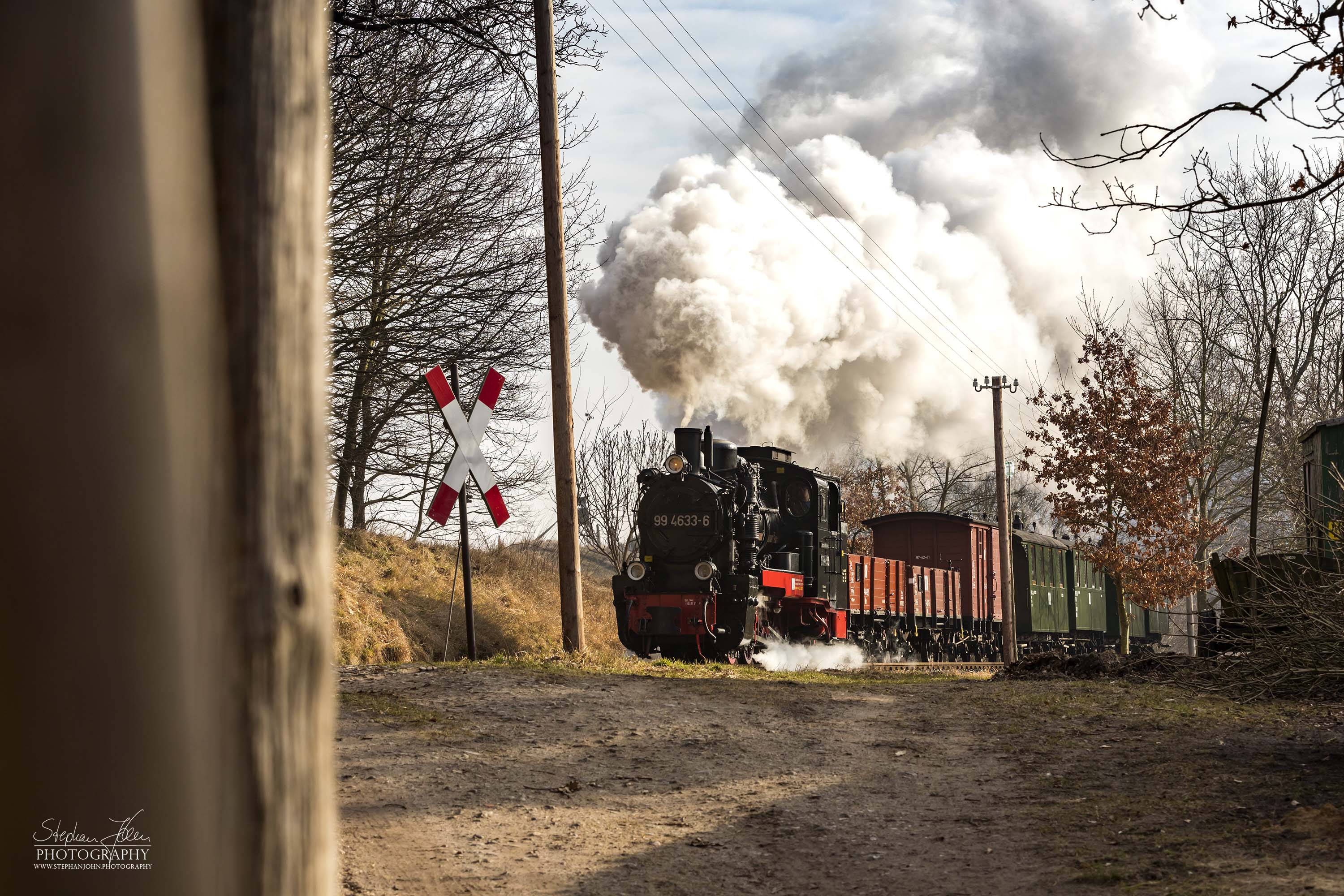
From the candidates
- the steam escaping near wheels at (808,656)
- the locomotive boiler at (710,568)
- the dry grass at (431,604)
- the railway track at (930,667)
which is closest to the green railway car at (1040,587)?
the railway track at (930,667)

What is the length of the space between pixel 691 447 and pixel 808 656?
391 cm

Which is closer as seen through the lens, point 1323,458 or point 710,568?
point 1323,458

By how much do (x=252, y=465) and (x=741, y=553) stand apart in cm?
1349

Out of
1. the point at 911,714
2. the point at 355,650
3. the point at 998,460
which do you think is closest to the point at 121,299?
the point at 911,714

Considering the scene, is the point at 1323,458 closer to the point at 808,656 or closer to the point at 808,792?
the point at 808,656

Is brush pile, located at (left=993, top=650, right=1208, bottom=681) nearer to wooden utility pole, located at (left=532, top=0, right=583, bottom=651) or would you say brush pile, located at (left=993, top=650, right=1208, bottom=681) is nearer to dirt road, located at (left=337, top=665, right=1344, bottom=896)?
dirt road, located at (left=337, top=665, right=1344, bottom=896)

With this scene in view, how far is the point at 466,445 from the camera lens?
9188 mm

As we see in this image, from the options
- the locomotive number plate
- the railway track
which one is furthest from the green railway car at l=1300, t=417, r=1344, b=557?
the locomotive number plate

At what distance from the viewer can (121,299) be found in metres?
1.77

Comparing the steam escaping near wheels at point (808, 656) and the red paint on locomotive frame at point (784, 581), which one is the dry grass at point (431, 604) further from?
the red paint on locomotive frame at point (784, 581)

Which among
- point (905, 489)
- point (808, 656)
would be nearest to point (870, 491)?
point (905, 489)

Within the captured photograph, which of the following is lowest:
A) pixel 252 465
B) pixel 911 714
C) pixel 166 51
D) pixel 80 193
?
pixel 911 714

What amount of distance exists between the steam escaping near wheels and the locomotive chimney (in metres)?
2.79

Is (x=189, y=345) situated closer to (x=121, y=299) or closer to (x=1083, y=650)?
(x=121, y=299)
